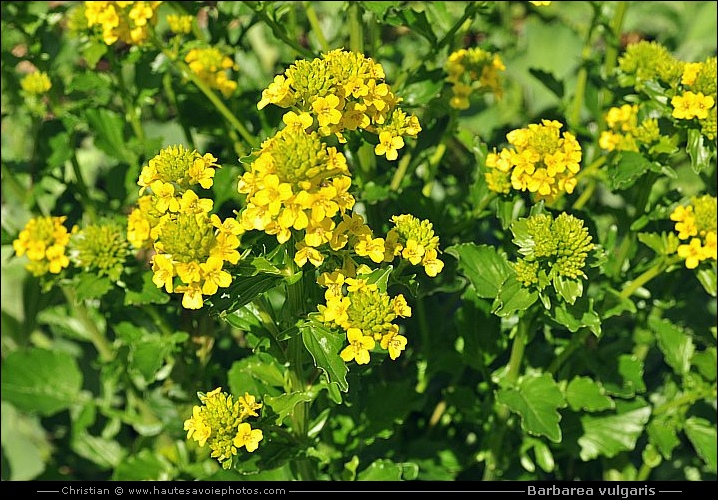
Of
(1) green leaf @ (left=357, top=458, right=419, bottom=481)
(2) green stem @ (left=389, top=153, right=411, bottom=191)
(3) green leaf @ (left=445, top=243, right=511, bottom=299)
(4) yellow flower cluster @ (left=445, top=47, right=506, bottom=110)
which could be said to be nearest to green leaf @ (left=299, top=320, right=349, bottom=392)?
(3) green leaf @ (left=445, top=243, right=511, bottom=299)

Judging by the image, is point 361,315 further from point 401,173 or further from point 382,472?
point 401,173

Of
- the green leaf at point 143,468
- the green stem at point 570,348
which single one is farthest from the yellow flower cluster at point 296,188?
the green leaf at point 143,468

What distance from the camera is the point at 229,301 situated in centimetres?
166

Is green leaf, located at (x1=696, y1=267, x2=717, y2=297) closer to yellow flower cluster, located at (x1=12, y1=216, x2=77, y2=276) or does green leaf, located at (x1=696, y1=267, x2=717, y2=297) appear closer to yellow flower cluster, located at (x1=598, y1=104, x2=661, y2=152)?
yellow flower cluster, located at (x1=598, y1=104, x2=661, y2=152)

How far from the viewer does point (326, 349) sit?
1.66m

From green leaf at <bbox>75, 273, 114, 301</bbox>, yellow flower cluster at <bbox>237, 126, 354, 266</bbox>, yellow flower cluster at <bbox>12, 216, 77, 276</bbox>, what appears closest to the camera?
yellow flower cluster at <bbox>237, 126, 354, 266</bbox>

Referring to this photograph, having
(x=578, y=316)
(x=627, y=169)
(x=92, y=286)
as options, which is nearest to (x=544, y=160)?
(x=627, y=169)

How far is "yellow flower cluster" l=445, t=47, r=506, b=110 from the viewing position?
2.43 metres

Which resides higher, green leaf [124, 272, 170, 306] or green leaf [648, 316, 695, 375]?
green leaf [124, 272, 170, 306]

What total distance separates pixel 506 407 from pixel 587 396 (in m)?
0.31

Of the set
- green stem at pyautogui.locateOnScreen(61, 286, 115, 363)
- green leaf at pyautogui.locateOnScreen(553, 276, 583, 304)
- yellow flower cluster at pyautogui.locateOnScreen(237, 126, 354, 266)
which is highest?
yellow flower cluster at pyautogui.locateOnScreen(237, 126, 354, 266)

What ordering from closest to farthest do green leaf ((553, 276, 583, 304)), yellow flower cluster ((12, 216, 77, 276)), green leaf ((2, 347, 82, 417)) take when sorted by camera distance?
1. green leaf ((553, 276, 583, 304))
2. yellow flower cluster ((12, 216, 77, 276))
3. green leaf ((2, 347, 82, 417))

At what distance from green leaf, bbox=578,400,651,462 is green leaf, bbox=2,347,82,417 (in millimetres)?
Answer: 1749

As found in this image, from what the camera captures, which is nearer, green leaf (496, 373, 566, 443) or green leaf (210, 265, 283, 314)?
green leaf (210, 265, 283, 314)
